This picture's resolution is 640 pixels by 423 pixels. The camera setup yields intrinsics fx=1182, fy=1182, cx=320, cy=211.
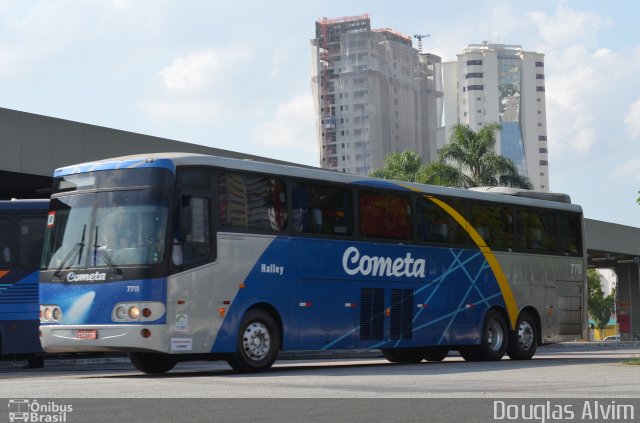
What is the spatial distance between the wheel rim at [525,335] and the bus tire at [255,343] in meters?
7.91

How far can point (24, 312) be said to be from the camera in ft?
76.4

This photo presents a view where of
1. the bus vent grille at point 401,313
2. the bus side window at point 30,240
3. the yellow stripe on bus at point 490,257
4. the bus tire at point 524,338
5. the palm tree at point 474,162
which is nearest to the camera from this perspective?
the bus vent grille at point 401,313

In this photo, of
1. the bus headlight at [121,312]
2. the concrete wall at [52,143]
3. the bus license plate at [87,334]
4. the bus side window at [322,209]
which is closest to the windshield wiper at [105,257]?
the bus headlight at [121,312]

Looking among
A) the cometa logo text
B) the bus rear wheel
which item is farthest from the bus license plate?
the bus rear wheel

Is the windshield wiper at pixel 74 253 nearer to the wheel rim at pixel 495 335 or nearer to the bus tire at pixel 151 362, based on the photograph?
the bus tire at pixel 151 362

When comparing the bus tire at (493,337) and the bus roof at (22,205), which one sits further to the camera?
the bus tire at (493,337)

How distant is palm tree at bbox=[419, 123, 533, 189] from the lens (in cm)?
6131

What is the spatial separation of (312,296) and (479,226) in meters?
5.54

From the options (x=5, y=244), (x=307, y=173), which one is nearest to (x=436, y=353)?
(x=307, y=173)

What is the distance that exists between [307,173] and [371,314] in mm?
3028

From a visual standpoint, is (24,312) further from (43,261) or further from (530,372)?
(530,372)

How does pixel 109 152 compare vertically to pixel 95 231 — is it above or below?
above

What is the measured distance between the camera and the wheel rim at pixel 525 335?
83.2 ft
